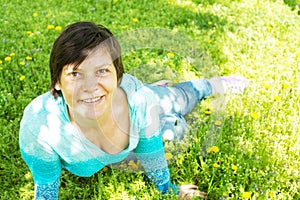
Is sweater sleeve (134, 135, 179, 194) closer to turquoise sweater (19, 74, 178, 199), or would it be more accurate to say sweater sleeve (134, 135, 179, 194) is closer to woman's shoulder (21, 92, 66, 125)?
turquoise sweater (19, 74, 178, 199)

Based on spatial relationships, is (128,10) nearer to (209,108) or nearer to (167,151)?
(209,108)

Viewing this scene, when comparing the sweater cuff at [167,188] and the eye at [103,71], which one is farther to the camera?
the sweater cuff at [167,188]

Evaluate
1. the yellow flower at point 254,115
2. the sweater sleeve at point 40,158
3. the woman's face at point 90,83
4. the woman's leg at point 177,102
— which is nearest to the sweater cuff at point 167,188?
the woman's leg at point 177,102

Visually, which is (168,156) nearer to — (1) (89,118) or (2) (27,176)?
(1) (89,118)

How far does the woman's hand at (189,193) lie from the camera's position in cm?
259

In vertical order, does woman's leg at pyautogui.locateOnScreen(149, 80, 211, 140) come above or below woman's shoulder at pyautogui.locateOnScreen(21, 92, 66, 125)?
below

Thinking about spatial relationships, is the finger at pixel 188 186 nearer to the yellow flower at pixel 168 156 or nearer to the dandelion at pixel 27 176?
the yellow flower at pixel 168 156

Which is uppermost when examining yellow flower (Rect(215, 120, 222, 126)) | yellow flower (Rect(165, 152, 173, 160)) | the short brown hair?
the short brown hair

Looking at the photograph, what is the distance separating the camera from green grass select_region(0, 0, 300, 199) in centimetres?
271

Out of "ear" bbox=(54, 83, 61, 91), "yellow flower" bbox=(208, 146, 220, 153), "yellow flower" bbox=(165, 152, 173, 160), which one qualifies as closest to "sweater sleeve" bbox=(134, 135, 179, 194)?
"yellow flower" bbox=(165, 152, 173, 160)

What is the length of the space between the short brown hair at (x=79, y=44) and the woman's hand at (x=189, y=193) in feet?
3.23

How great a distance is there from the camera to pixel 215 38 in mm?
4309

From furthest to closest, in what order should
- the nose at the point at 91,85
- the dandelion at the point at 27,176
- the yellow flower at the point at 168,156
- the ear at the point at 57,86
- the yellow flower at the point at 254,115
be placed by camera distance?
the yellow flower at the point at 254,115 < the dandelion at the point at 27,176 < the yellow flower at the point at 168,156 < the ear at the point at 57,86 < the nose at the point at 91,85

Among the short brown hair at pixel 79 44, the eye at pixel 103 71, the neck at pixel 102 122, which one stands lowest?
the neck at pixel 102 122
